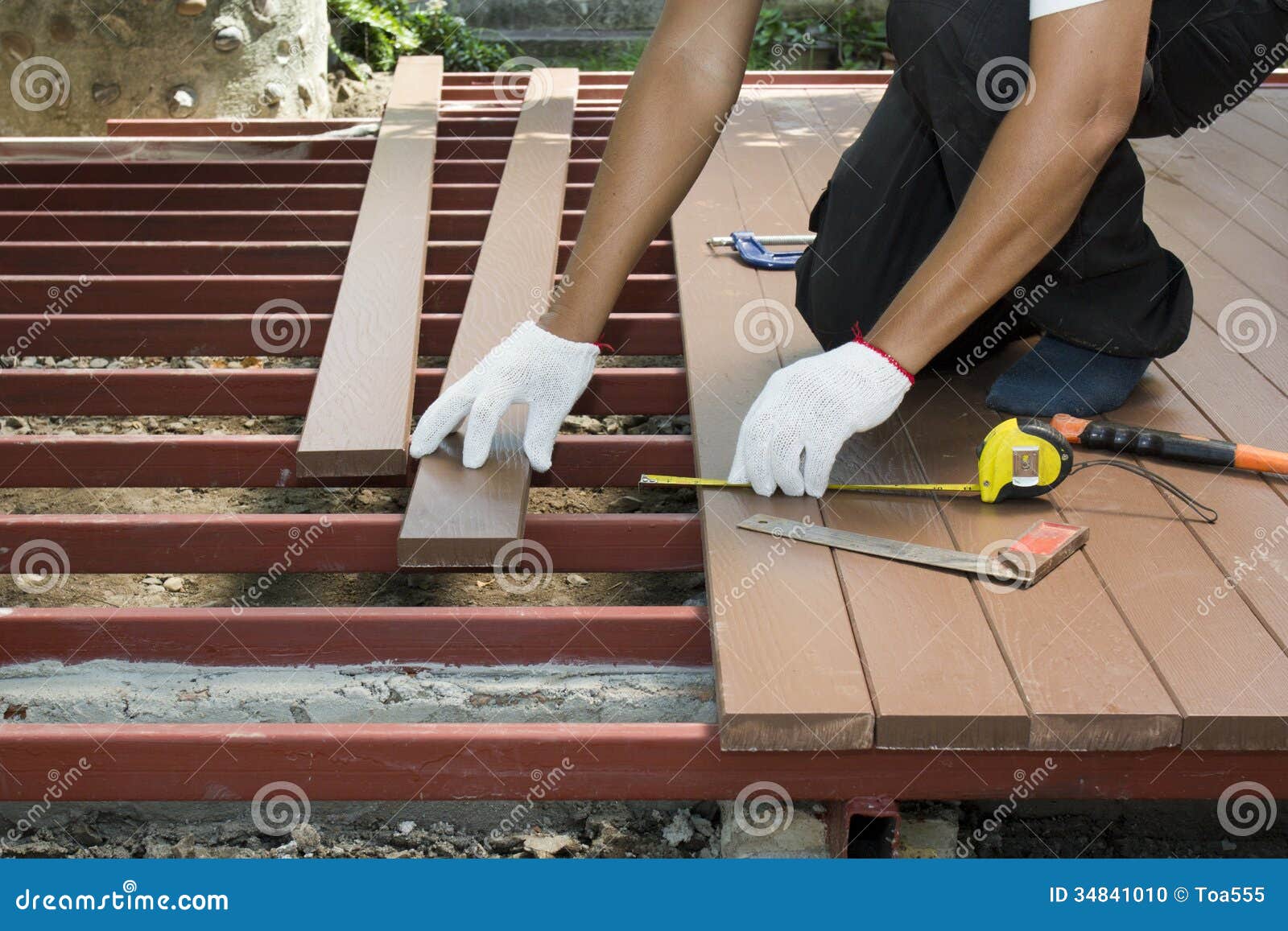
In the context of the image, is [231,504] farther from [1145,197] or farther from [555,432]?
[1145,197]

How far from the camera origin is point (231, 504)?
329 centimetres

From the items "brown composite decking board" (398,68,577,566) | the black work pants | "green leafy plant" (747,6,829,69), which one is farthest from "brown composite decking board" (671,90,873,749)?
"green leafy plant" (747,6,829,69)

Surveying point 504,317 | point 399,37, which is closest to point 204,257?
point 504,317

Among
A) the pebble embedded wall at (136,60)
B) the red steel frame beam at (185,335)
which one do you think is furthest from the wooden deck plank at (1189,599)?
the pebble embedded wall at (136,60)

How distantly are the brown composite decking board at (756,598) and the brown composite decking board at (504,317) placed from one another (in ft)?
1.18

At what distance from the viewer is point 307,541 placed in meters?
2.25

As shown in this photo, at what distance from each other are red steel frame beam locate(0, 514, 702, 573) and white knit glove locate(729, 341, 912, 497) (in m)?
0.23

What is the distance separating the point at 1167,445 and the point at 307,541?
1.57 m

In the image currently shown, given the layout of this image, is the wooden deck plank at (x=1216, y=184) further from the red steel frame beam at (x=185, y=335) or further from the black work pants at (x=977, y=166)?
the red steel frame beam at (x=185, y=335)

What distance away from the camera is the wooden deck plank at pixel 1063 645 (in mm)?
1693

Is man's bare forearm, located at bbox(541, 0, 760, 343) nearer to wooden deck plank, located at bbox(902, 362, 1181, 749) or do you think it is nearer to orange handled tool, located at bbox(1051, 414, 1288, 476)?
wooden deck plank, located at bbox(902, 362, 1181, 749)

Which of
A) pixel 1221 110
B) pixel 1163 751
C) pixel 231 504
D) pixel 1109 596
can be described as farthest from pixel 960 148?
pixel 231 504

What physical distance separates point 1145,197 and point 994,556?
2312 mm

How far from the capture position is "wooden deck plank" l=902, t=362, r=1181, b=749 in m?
1.69
